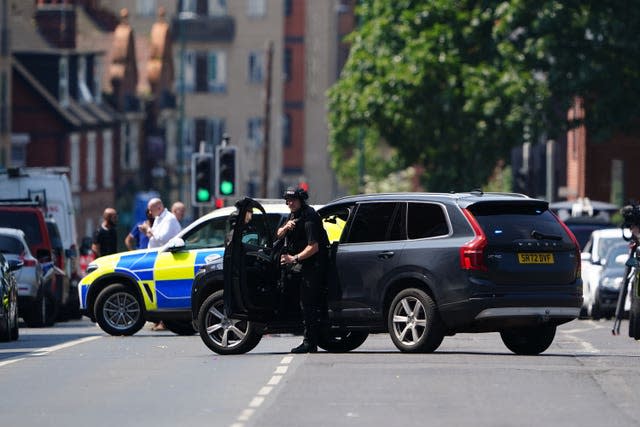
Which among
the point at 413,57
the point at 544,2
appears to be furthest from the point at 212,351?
the point at 413,57

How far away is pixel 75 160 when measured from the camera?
76500 mm

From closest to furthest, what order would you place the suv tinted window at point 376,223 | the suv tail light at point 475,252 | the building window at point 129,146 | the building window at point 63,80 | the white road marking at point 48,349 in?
the suv tail light at point 475,252
the suv tinted window at point 376,223
the white road marking at point 48,349
the building window at point 63,80
the building window at point 129,146

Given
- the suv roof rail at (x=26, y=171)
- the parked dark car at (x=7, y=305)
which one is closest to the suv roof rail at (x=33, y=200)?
the suv roof rail at (x=26, y=171)

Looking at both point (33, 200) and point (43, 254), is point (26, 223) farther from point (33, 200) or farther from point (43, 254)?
point (33, 200)

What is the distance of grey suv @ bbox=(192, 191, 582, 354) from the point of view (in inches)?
789

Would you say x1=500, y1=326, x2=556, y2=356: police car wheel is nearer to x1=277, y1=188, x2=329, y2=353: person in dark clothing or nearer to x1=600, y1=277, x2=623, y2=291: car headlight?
x1=277, y1=188, x2=329, y2=353: person in dark clothing

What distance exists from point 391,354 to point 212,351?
2142mm

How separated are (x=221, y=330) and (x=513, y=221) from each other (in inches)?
133

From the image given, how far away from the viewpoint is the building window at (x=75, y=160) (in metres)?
75.6

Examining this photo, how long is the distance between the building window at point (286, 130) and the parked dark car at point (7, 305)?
86.3m

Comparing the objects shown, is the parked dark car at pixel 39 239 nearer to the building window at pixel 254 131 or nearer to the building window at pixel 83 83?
the building window at pixel 83 83

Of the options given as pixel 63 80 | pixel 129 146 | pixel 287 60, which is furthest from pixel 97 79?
pixel 287 60

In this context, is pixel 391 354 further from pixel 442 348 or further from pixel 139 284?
pixel 139 284

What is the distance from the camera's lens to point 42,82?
74375 millimetres
